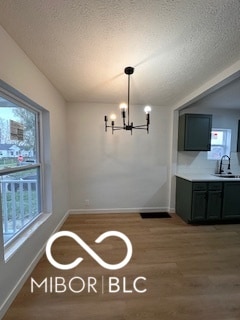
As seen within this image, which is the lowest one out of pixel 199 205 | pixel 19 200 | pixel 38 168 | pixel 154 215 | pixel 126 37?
pixel 154 215

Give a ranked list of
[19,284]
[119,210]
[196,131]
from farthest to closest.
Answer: [119,210], [196,131], [19,284]

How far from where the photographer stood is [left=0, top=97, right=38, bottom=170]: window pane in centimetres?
185

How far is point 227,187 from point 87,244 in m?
2.82

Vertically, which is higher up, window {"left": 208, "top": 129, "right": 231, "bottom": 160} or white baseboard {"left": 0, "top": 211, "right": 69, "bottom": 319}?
window {"left": 208, "top": 129, "right": 231, "bottom": 160}

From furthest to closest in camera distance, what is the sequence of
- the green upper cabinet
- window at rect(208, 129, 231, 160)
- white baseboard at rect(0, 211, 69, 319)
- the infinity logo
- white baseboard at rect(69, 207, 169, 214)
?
window at rect(208, 129, 231, 160) → white baseboard at rect(69, 207, 169, 214) → the green upper cabinet → the infinity logo → white baseboard at rect(0, 211, 69, 319)

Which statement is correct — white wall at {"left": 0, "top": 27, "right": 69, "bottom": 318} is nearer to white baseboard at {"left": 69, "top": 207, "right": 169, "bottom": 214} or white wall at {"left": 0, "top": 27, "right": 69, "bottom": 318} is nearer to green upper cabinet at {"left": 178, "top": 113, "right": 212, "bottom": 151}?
white baseboard at {"left": 69, "top": 207, "right": 169, "bottom": 214}

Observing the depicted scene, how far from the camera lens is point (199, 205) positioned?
336 centimetres

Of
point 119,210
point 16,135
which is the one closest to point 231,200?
point 119,210

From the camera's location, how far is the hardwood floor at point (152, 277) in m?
1.57

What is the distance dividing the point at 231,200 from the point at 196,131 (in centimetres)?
156

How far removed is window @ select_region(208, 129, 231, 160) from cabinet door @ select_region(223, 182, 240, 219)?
3.08 feet

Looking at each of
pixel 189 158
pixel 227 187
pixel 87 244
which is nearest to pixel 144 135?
pixel 189 158

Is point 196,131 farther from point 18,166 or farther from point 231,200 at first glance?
point 18,166

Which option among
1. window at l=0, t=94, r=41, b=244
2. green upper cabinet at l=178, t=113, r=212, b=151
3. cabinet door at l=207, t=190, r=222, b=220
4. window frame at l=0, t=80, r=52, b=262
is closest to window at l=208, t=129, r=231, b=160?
green upper cabinet at l=178, t=113, r=212, b=151
